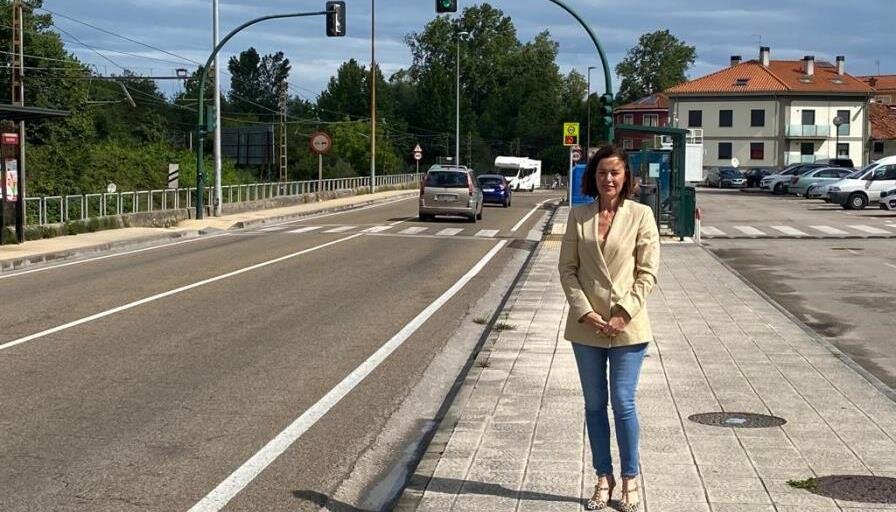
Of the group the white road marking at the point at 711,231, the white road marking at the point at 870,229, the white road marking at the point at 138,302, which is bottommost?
the white road marking at the point at 138,302

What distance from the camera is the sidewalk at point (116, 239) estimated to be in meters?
22.4

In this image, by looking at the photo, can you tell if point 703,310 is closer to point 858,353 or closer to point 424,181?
point 858,353

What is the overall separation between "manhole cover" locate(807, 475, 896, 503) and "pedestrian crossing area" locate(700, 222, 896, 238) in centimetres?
2472

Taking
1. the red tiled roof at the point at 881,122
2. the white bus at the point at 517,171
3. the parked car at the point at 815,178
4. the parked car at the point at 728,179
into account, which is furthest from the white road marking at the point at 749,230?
the red tiled roof at the point at 881,122

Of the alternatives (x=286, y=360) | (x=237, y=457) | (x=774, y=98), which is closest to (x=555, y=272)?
(x=286, y=360)

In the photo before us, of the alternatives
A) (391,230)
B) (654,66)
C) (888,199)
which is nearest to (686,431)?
(391,230)

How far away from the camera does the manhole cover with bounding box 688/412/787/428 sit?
780cm

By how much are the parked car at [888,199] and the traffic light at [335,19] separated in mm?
21474

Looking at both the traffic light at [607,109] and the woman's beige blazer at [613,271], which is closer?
the woman's beige blazer at [613,271]

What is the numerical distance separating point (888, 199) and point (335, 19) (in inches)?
858

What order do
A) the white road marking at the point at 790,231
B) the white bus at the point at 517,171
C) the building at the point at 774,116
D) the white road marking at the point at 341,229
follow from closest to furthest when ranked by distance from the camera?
1. the white road marking at the point at 790,231
2. the white road marking at the point at 341,229
3. the white bus at the point at 517,171
4. the building at the point at 774,116

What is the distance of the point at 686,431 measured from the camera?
7582 millimetres

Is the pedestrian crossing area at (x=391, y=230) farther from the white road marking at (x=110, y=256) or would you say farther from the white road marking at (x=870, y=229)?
the white road marking at (x=870, y=229)

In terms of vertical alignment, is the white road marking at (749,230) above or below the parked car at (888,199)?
below
